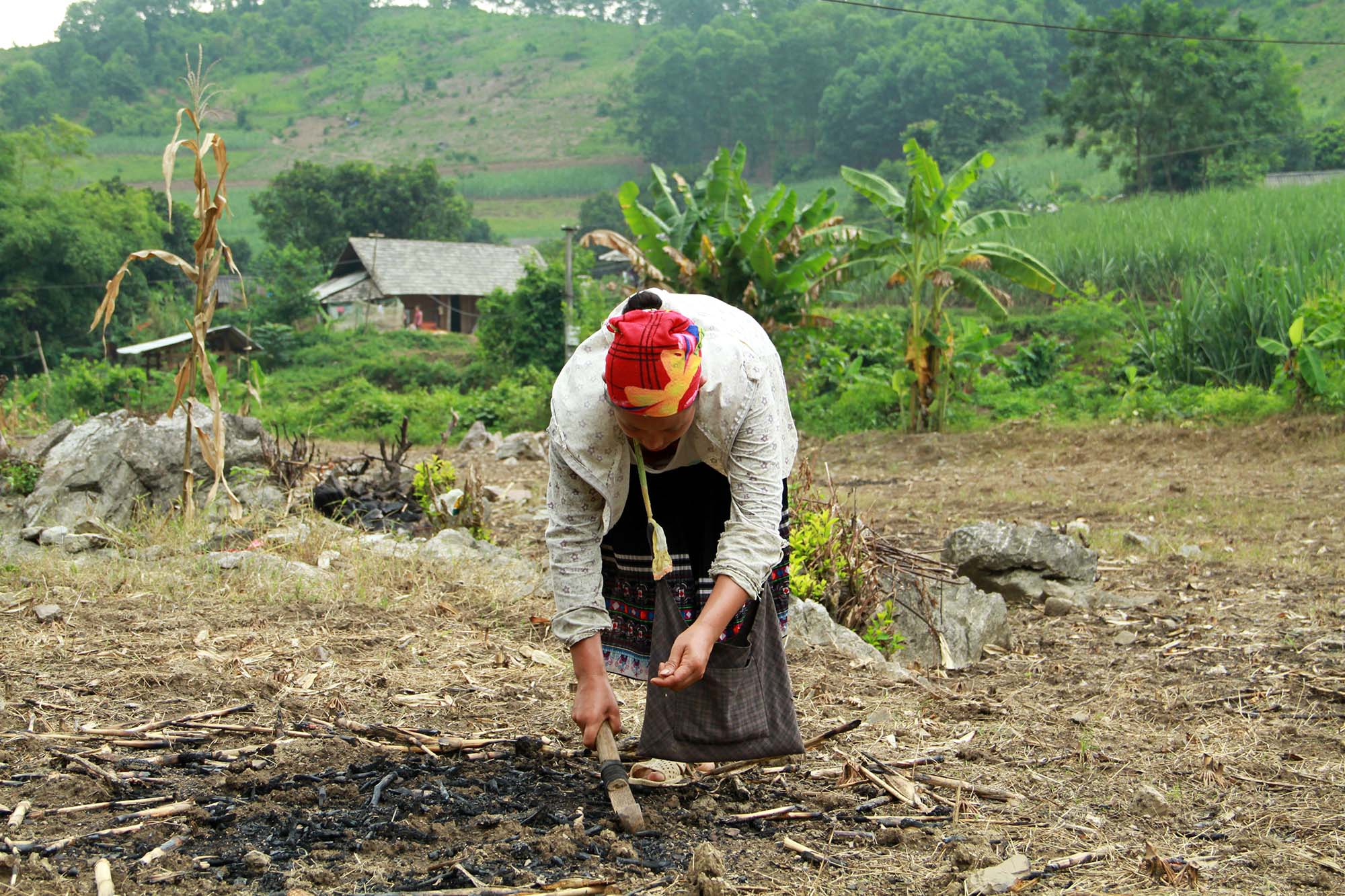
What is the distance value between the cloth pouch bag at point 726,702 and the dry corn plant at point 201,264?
358cm

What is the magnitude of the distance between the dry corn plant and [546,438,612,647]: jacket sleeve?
3498 mm

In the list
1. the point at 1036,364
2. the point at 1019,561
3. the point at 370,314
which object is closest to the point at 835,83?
the point at 370,314

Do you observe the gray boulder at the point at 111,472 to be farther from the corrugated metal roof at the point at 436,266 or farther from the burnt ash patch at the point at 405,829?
the corrugated metal roof at the point at 436,266

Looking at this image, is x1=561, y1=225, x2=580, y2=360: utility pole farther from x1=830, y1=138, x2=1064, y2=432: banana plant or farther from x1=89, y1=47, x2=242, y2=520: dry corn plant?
x1=89, y1=47, x2=242, y2=520: dry corn plant

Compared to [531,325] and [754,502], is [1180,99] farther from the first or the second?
[754,502]

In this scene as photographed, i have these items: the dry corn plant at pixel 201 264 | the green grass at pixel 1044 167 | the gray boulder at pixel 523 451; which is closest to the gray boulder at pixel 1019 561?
the dry corn plant at pixel 201 264

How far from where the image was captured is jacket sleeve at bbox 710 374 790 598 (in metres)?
2.25

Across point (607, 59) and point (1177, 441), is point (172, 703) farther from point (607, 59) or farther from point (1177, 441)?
point (607, 59)

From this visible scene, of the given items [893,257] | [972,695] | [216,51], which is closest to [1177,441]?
[893,257]

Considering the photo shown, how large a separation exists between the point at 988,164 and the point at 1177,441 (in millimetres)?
3326

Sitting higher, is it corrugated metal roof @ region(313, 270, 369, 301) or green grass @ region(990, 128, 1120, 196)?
green grass @ region(990, 128, 1120, 196)

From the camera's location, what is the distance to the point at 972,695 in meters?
3.94

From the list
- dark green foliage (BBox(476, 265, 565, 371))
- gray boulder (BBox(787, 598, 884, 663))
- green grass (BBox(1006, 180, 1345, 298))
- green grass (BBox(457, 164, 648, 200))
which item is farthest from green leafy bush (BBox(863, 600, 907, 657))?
green grass (BBox(457, 164, 648, 200))

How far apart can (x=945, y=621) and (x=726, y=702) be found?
2.40 meters
